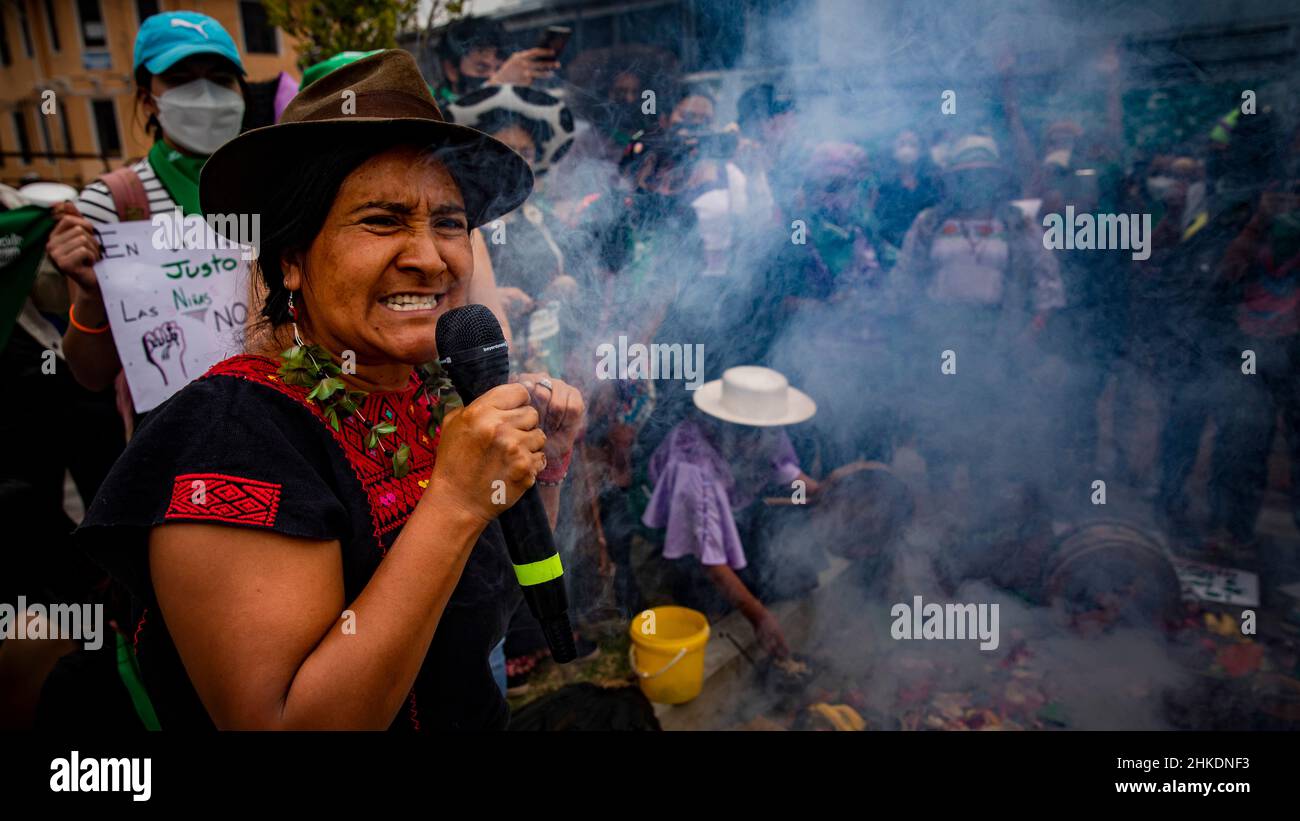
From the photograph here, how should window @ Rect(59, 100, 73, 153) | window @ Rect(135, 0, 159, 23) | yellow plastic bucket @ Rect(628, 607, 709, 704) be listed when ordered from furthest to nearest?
window @ Rect(135, 0, 159, 23), window @ Rect(59, 100, 73, 153), yellow plastic bucket @ Rect(628, 607, 709, 704)

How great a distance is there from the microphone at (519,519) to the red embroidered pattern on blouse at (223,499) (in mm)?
410

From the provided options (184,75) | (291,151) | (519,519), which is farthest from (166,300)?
(519,519)

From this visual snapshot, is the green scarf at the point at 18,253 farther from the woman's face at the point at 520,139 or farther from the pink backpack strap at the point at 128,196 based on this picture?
the woman's face at the point at 520,139

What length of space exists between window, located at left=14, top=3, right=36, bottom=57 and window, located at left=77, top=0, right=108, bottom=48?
228 cm

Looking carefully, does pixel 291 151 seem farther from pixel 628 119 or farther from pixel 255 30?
pixel 255 30

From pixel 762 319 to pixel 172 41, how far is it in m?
2.94

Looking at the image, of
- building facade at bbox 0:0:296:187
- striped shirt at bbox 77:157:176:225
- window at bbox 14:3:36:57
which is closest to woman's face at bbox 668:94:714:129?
striped shirt at bbox 77:157:176:225

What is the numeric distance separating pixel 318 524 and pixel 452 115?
363 cm

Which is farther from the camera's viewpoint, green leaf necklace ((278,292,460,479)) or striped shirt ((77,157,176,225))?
striped shirt ((77,157,176,225))

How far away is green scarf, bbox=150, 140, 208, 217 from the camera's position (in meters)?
2.79

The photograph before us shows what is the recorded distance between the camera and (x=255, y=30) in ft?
→ 81.4

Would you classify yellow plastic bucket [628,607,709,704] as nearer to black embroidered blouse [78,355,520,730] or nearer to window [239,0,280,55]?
black embroidered blouse [78,355,520,730]

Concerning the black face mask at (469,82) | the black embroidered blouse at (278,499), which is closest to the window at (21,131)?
the black face mask at (469,82)

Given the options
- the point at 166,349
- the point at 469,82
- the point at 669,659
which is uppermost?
the point at 469,82
